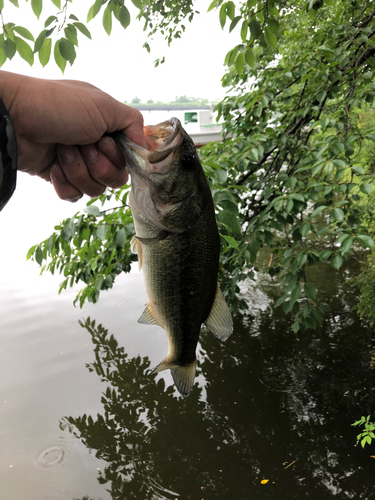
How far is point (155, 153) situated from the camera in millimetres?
1378

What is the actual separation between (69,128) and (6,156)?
0.27 metres

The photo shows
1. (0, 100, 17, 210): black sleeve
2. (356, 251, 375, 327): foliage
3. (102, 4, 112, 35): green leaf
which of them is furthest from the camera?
(356, 251, 375, 327): foliage

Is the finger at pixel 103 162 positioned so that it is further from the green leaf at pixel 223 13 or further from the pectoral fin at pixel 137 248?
the green leaf at pixel 223 13

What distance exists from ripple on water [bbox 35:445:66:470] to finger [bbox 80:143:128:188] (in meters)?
3.69

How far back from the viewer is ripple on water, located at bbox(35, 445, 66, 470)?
4008 mm

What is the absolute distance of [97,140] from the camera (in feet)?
5.12

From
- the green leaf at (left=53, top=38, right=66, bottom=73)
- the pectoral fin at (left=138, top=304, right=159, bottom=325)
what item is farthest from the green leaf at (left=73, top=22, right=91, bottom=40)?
the pectoral fin at (left=138, top=304, right=159, bottom=325)

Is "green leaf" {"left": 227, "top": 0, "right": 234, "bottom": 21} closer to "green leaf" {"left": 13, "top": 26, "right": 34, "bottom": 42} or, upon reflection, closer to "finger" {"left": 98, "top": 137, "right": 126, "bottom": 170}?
"green leaf" {"left": 13, "top": 26, "right": 34, "bottom": 42}

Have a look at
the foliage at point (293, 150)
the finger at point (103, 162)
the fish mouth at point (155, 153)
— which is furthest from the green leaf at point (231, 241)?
the fish mouth at point (155, 153)

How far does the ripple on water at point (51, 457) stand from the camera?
401cm

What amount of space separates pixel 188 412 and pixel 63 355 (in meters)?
2.42

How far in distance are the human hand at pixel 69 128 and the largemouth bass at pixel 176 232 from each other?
0.31 ft

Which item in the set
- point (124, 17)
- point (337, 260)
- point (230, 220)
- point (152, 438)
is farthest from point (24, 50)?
point (152, 438)

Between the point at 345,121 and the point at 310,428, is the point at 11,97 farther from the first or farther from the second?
the point at 310,428
